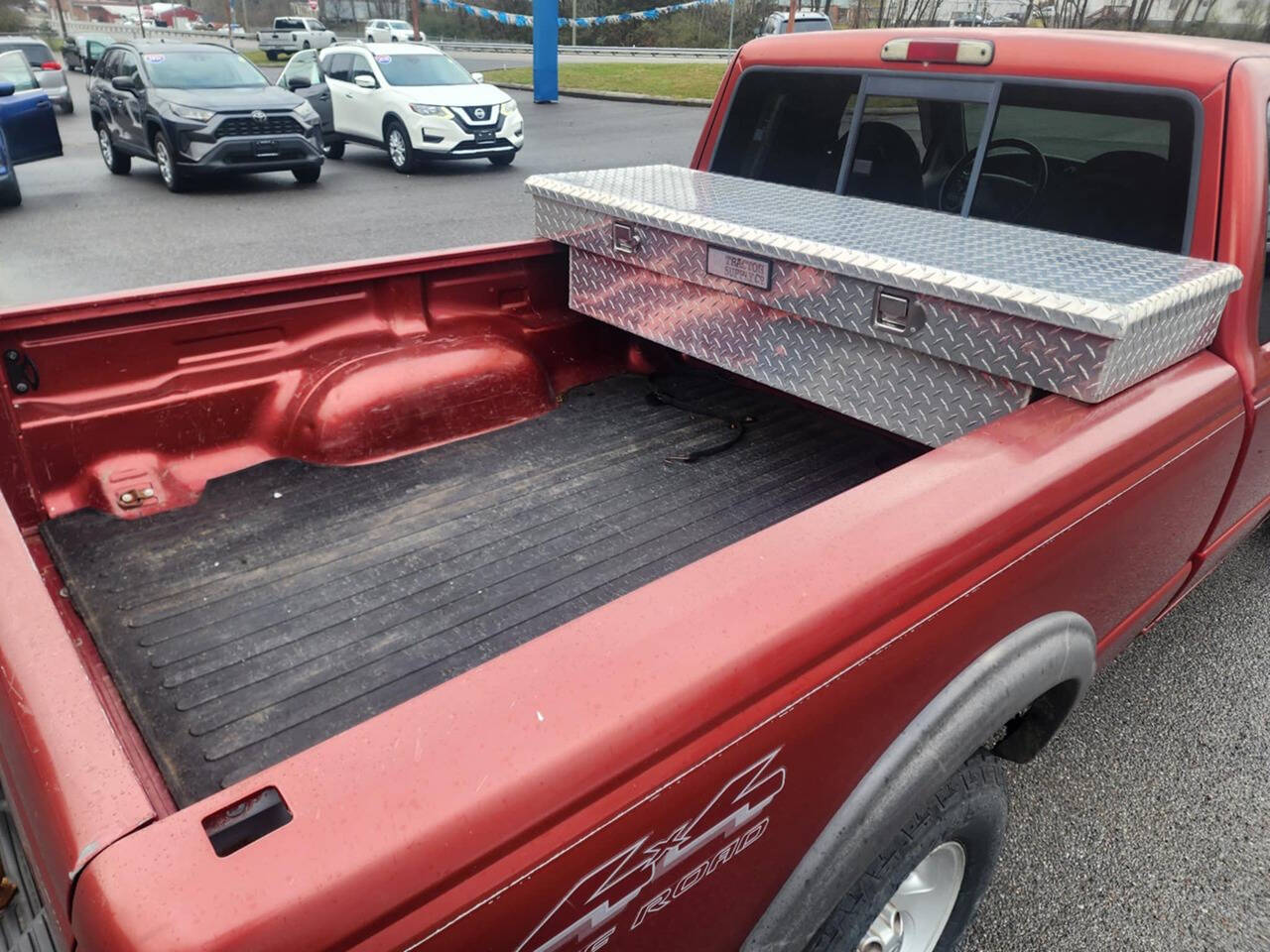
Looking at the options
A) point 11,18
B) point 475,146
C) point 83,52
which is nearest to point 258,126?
point 475,146

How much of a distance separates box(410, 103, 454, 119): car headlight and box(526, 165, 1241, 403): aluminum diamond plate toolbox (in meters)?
10.6

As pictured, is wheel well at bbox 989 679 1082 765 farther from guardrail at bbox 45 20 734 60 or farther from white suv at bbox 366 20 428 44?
white suv at bbox 366 20 428 44

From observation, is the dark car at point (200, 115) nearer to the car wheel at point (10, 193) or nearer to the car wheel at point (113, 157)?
the car wheel at point (113, 157)

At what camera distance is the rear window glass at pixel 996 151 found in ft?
8.55

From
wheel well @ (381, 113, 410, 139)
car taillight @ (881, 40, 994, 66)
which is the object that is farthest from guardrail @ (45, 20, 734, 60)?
car taillight @ (881, 40, 994, 66)

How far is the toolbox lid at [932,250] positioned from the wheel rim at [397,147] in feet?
36.2

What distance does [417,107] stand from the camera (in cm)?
1291

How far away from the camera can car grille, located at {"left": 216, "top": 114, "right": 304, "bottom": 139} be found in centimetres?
1116

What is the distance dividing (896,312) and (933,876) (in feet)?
4.43

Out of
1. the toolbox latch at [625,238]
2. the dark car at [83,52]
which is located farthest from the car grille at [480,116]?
the dark car at [83,52]

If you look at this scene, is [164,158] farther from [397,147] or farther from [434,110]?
[434,110]

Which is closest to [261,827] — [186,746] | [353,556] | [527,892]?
[527,892]

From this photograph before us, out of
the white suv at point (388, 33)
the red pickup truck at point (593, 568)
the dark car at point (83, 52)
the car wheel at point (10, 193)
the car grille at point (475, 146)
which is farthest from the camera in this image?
the white suv at point (388, 33)

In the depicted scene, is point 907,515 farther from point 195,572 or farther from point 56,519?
point 56,519
